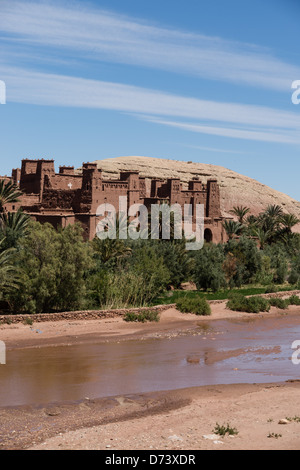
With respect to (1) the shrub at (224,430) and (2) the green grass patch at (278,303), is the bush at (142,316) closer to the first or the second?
(2) the green grass patch at (278,303)

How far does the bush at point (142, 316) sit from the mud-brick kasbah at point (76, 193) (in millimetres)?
10944

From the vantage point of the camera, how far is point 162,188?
4950 cm

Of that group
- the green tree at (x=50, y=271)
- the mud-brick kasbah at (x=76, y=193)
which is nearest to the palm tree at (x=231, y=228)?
the mud-brick kasbah at (x=76, y=193)

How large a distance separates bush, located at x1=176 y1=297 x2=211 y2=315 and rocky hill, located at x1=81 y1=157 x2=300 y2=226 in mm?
70120

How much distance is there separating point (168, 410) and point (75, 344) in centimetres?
831

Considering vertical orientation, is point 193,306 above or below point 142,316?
above

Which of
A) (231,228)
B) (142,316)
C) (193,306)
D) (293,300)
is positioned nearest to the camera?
(142,316)

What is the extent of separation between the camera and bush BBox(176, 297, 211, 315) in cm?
2820

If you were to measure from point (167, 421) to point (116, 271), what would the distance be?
15.5 m

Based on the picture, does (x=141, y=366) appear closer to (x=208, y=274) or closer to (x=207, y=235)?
(x=208, y=274)

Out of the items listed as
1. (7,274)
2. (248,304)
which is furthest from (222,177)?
(7,274)

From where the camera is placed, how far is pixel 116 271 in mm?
28047

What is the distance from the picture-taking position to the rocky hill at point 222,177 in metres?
103
